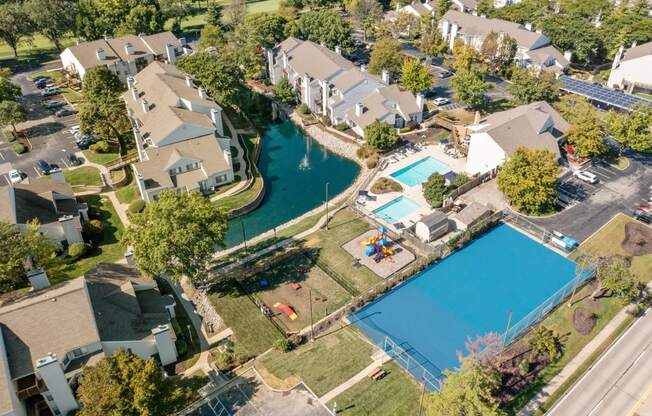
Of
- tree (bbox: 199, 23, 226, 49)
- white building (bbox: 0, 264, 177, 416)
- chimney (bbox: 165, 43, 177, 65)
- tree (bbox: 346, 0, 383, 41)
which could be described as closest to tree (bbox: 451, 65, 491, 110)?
A: tree (bbox: 346, 0, 383, 41)

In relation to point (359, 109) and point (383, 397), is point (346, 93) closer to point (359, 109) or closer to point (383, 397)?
point (359, 109)

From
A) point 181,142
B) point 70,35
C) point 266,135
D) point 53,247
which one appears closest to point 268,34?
point 266,135

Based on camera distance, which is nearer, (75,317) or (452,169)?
(75,317)

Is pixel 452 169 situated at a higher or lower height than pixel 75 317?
lower

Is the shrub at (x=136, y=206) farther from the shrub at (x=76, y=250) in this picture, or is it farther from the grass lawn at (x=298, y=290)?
the grass lawn at (x=298, y=290)

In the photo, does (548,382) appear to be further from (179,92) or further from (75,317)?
(179,92)

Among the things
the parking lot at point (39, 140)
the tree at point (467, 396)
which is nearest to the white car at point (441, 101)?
the tree at point (467, 396)
